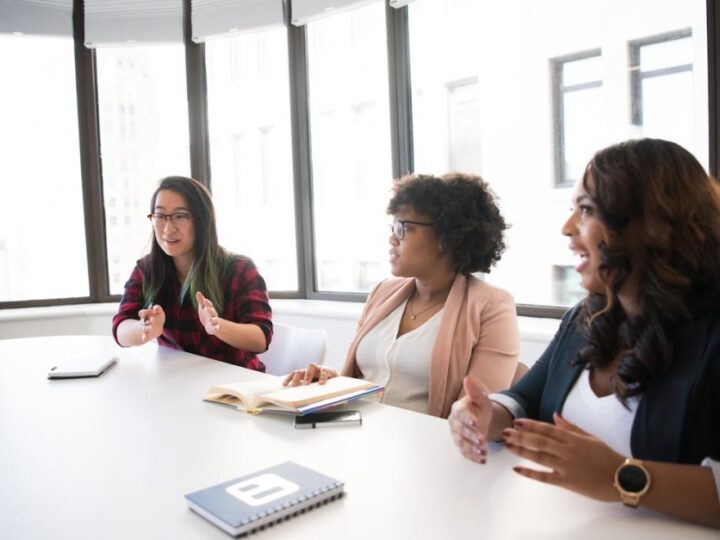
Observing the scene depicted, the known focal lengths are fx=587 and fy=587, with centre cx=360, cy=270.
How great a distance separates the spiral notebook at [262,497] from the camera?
0.87 m

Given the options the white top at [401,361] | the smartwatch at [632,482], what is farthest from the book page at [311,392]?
the smartwatch at [632,482]

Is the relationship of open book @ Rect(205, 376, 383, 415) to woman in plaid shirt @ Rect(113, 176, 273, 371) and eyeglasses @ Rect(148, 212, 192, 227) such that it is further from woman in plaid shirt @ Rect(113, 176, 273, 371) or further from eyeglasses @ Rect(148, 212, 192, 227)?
eyeglasses @ Rect(148, 212, 192, 227)

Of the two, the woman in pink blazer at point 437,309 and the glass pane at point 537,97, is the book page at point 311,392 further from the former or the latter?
the glass pane at point 537,97

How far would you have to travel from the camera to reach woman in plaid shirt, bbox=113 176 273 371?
2320mm

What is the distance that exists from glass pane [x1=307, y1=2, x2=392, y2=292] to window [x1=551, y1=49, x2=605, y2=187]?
112 centimetres

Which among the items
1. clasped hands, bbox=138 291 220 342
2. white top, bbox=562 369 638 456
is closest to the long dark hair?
clasped hands, bbox=138 291 220 342

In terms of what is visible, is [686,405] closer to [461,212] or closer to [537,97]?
[461,212]

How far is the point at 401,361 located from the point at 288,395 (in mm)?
474

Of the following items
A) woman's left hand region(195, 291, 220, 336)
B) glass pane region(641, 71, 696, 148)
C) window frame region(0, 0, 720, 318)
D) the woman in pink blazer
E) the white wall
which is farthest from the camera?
window frame region(0, 0, 720, 318)

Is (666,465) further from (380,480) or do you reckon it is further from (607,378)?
(380,480)

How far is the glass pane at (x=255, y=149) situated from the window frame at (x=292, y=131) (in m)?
0.08

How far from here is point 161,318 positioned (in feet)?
7.13

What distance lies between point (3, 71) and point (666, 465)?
4694 mm

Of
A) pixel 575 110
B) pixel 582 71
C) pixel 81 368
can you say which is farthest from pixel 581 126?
pixel 81 368
